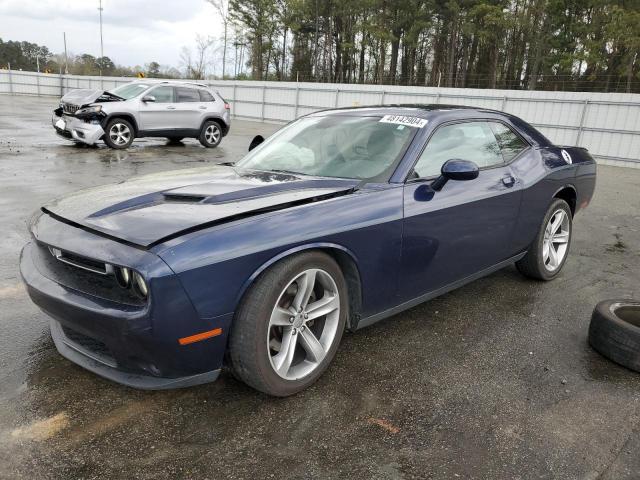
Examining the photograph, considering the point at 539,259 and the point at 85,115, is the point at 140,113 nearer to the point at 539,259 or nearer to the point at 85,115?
the point at 85,115

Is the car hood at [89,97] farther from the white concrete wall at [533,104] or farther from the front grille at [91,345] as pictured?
the white concrete wall at [533,104]

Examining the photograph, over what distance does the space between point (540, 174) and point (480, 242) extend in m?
1.09

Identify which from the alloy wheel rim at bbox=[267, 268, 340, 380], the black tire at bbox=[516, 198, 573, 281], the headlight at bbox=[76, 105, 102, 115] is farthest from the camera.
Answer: the headlight at bbox=[76, 105, 102, 115]

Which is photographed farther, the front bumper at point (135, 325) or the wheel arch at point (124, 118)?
the wheel arch at point (124, 118)

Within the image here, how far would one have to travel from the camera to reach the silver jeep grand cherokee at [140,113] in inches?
470

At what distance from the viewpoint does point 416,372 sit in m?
2.90

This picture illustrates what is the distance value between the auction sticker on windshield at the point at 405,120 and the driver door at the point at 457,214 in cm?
13

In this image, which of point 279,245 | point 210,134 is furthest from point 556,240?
point 210,134

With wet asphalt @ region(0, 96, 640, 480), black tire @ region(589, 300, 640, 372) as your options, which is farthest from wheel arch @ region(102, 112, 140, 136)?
black tire @ region(589, 300, 640, 372)

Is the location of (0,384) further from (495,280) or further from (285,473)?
(495,280)

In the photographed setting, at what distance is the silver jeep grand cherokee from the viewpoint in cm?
1194

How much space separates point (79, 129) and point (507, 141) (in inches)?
431

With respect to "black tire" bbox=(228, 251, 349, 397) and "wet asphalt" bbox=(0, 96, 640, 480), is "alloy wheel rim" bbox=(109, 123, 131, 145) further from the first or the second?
"black tire" bbox=(228, 251, 349, 397)

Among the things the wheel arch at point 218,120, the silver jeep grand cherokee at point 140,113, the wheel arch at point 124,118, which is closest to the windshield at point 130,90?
the silver jeep grand cherokee at point 140,113
